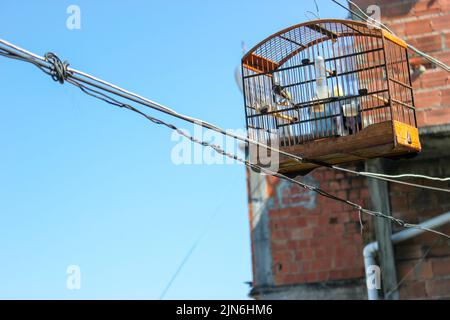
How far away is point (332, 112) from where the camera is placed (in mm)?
7938

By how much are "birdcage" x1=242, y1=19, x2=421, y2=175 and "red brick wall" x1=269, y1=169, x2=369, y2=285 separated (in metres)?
3.28

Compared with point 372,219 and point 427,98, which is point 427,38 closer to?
point 427,98

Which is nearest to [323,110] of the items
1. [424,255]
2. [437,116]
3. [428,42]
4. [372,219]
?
[437,116]

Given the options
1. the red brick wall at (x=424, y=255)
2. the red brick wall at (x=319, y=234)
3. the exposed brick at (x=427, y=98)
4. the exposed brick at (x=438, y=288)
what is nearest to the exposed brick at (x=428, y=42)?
the exposed brick at (x=427, y=98)

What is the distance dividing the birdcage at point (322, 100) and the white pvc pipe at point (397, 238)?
2679 millimetres

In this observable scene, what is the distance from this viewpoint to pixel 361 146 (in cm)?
769

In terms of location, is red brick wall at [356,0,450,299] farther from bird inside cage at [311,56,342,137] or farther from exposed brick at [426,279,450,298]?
bird inside cage at [311,56,342,137]

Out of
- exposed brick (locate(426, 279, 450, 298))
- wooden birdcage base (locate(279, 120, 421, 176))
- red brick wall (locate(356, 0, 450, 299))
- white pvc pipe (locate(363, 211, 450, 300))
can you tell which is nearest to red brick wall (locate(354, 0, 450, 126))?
red brick wall (locate(356, 0, 450, 299))

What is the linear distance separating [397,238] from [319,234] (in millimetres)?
1043

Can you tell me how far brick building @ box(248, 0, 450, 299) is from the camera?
10.8m

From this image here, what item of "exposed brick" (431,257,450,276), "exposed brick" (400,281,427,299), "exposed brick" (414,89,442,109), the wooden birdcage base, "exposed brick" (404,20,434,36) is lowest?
"exposed brick" (400,281,427,299)
